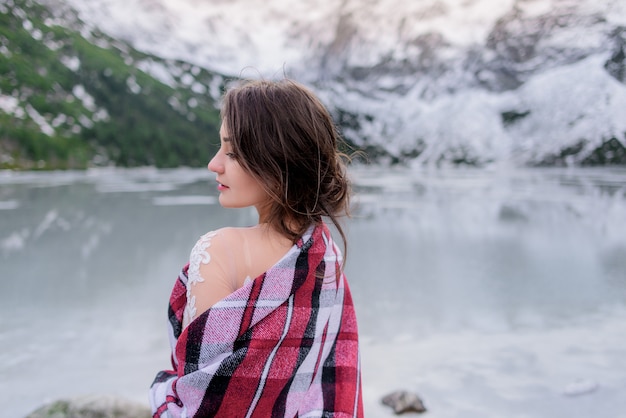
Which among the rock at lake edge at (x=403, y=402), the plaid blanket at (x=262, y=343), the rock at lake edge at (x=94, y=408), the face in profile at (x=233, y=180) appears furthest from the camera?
the rock at lake edge at (x=403, y=402)

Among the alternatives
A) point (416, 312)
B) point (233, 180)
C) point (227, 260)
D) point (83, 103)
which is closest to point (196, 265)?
point (227, 260)

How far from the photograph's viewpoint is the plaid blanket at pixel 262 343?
953 mm

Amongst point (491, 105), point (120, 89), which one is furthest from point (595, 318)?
point (120, 89)

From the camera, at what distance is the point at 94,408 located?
8.27 ft

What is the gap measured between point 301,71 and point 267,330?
92849mm

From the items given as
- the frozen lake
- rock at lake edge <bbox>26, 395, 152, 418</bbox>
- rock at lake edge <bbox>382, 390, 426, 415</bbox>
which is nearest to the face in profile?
the frozen lake

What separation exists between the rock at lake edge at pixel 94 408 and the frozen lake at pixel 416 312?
593 millimetres

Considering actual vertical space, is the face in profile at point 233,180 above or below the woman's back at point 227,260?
above

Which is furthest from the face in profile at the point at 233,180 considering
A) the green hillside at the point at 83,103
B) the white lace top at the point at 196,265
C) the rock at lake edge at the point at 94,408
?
the green hillside at the point at 83,103

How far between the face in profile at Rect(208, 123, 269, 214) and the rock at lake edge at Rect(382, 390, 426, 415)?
7.51 ft

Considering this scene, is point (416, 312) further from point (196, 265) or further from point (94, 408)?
point (196, 265)

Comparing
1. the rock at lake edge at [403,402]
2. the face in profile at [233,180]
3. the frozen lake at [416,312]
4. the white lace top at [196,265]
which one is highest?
the face in profile at [233,180]

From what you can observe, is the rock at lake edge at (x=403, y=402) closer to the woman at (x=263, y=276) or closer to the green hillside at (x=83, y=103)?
the woman at (x=263, y=276)

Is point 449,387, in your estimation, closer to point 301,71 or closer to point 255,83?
point 255,83
